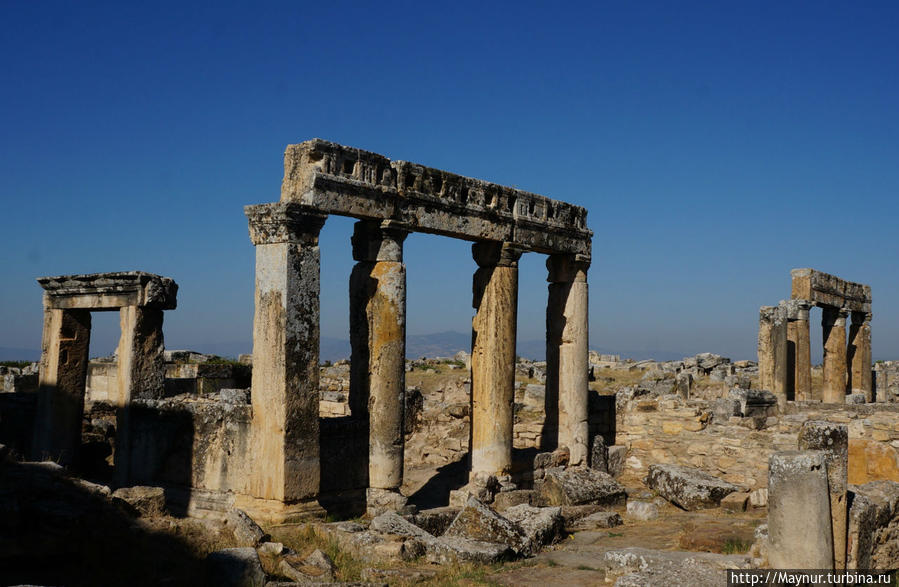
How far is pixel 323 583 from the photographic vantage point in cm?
723

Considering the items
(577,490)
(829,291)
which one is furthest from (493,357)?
(829,291)

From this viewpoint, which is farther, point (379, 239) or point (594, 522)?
point (594, 522)

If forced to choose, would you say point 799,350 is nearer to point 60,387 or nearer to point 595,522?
point 595,522

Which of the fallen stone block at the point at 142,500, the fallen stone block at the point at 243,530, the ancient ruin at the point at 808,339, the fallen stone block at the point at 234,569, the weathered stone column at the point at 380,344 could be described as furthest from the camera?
the ancient ruin at the point at 808,339

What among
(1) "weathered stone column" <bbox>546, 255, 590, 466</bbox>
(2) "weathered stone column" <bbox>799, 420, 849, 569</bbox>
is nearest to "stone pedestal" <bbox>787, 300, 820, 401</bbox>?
(1) "weathered stone column" <bbox>546, 255, 590, 466</bbox>

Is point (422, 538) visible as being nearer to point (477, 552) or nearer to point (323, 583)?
point (477, 552)

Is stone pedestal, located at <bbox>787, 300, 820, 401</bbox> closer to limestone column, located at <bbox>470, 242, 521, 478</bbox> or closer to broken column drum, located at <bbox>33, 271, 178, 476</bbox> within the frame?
limestone column, located at <bbox>470, 242, 521, 478</bbox>

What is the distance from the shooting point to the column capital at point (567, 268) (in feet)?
50.7

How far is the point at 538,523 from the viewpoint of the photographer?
10.8 meters

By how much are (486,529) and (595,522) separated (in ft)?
9.36

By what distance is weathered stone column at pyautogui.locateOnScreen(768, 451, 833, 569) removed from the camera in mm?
7078

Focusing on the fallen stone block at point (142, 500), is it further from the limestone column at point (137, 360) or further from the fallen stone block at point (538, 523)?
the fallen stone block at point (538, 523)

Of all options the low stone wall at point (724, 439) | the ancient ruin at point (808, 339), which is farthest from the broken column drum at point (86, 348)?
the ancient ruin at point (808, 339)

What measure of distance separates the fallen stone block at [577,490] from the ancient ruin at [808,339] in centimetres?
1062
